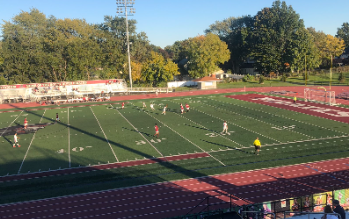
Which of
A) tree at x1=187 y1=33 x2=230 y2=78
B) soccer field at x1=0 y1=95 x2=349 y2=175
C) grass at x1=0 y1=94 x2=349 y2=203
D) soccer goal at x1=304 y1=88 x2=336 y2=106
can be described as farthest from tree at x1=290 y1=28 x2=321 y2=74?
grass at x1=0 y1=94 x2=349 y2=203

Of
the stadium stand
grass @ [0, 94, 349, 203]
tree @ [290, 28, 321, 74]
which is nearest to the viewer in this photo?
grass @ [0, 94, 349, 203]

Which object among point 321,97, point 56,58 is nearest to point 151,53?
point 56,58

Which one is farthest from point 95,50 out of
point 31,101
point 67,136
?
point 67,136

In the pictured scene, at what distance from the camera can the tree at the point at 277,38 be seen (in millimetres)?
72088

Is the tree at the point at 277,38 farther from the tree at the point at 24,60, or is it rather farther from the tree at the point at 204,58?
the tree at the point at 24,60

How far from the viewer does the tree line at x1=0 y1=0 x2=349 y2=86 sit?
64625 millimetres

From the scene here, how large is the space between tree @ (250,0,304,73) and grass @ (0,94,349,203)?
132 feet

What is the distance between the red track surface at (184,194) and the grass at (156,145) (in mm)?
877

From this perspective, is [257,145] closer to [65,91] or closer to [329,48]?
[65,91]

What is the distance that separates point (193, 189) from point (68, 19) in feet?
306

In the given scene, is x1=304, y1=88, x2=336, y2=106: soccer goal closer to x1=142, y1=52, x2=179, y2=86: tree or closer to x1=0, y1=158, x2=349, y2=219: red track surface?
x1=0, y1=158, x2=349, y2=219: red track surface

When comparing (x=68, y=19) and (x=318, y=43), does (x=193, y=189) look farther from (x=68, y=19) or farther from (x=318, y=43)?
(x=68, y=19)

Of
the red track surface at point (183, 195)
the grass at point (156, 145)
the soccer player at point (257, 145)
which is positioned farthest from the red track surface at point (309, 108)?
the red track surface at point (183, 195)

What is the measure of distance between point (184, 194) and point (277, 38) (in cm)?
6598
